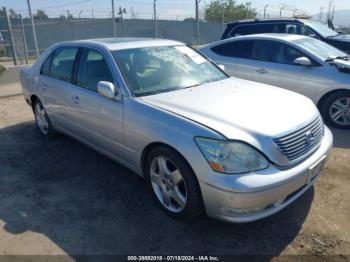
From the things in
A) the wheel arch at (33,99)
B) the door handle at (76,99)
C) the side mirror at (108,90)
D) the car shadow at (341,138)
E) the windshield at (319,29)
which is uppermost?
the windshield at (319,29)

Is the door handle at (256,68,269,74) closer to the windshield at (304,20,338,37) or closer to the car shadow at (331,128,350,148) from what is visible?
the car shadow at (331,128,350,148)

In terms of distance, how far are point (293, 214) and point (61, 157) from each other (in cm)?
313

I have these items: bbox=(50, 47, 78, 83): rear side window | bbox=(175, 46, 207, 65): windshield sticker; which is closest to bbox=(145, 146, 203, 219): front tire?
bbox=(175, 46, 207, 65): windshield sticker

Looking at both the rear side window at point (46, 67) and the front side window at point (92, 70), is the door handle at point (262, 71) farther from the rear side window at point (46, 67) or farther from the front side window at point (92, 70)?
the rear side window at point (46, 67)

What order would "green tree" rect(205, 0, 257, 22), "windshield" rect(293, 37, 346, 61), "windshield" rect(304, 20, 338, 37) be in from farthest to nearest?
"green tree" rect(205, 0, 257, 22) → "windshield" rect(304, 20, 338, 37) → "windshield" rect(293, 37, 346, 61)

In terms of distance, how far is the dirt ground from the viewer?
2.88 meters

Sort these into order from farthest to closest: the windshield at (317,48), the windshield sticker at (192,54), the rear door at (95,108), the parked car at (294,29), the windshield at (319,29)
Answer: the windshield at (319,29) < the parked car at (294,29) < the windshield at (317,48) < the windshield sticker at (192,54) < the rear door at (95,108)

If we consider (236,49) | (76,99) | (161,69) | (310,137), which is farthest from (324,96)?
(76,99)

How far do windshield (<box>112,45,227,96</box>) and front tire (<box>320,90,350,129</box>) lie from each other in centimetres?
228

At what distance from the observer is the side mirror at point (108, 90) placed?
346 cm

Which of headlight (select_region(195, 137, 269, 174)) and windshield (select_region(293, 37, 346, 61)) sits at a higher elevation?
windshield (select_region(293, 37, 346, 61))

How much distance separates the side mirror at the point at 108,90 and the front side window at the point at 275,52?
3739 mm

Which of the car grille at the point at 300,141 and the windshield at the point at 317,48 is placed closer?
the car grille at the point at 300,141

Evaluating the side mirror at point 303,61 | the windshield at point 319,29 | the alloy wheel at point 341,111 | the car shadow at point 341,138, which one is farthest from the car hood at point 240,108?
the windshield at point 319,29
